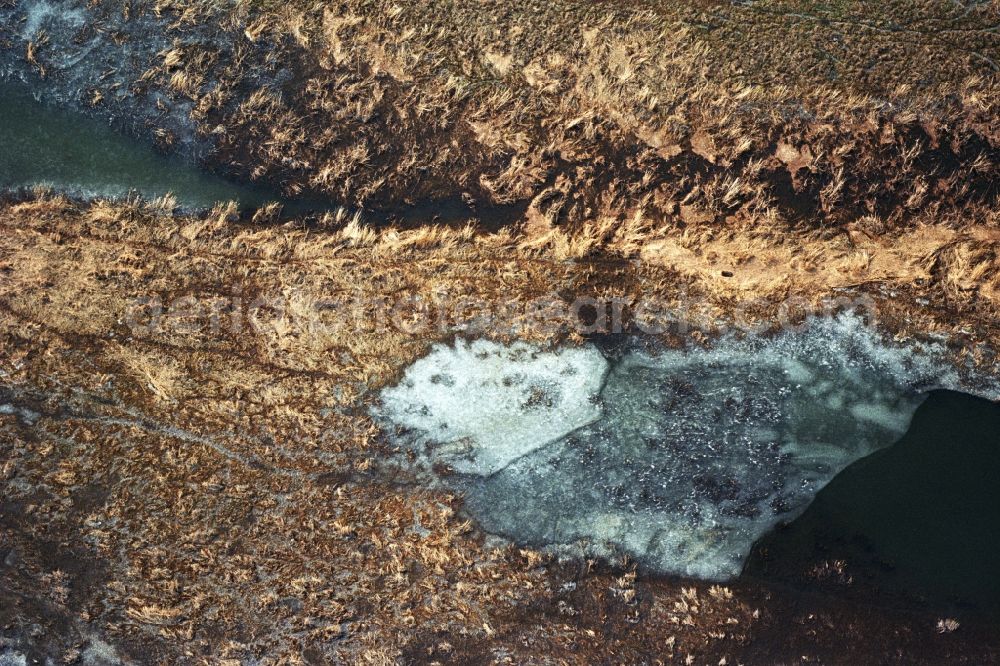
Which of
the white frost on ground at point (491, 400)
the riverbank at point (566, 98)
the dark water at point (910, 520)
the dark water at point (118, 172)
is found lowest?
the dark water at point (910, 520)

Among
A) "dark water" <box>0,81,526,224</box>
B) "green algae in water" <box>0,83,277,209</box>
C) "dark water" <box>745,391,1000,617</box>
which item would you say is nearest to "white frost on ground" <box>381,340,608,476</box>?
"dark water" <box>0,81,526,224</box>

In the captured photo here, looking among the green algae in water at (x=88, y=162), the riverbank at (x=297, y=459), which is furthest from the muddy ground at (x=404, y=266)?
the green algae in water at (x=88, y=162)

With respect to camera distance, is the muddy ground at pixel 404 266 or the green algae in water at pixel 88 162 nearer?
the muddy ground at pixel 404 266

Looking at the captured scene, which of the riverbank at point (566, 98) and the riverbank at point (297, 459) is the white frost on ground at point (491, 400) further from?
the riverbank at point (566, 98)

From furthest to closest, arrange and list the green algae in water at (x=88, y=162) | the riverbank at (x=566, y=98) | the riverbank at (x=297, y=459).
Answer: the green algae in water at (x=88, y=162) < the riverbank at (x=566, y=98) < the riverbank at (x=297, y=459)

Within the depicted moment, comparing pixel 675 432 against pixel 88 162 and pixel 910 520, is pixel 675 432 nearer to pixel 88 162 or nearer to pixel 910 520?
pixel 910 520
